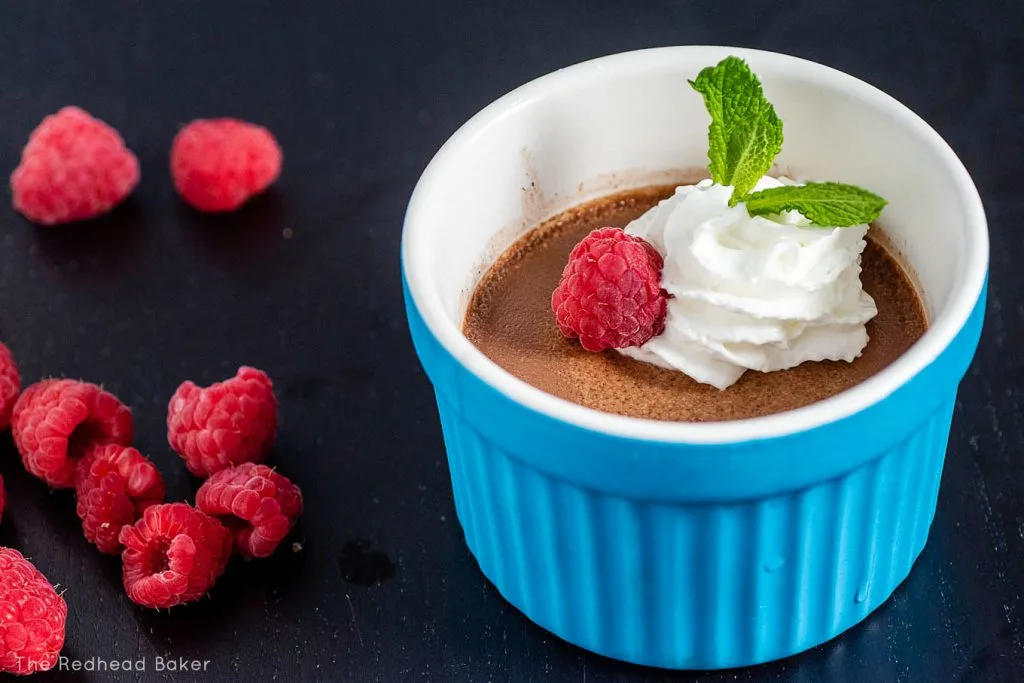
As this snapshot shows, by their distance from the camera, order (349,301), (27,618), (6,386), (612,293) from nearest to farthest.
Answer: (612,293) < (27,618) < (6,386) < (349,301)

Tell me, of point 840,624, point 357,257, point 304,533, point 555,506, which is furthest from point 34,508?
point 840,624

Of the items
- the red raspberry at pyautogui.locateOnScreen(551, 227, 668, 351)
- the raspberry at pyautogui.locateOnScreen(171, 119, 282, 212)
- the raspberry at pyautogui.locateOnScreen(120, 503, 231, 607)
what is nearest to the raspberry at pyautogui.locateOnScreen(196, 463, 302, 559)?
the raspberry at pyautogui.locateOnScreen(120, 503, 231, 607)

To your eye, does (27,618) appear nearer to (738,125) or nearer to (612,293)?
(612,293)

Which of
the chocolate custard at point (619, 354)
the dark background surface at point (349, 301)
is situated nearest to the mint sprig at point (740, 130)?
the chocolate custard at point (619, 354)

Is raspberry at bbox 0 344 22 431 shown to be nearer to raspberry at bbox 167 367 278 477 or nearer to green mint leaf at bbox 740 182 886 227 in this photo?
raspberry at bbox 167 367 278 477

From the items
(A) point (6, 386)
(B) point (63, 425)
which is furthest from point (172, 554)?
(A) point (6, 386)

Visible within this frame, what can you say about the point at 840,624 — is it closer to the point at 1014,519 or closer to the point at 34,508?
the point at 1014,519
